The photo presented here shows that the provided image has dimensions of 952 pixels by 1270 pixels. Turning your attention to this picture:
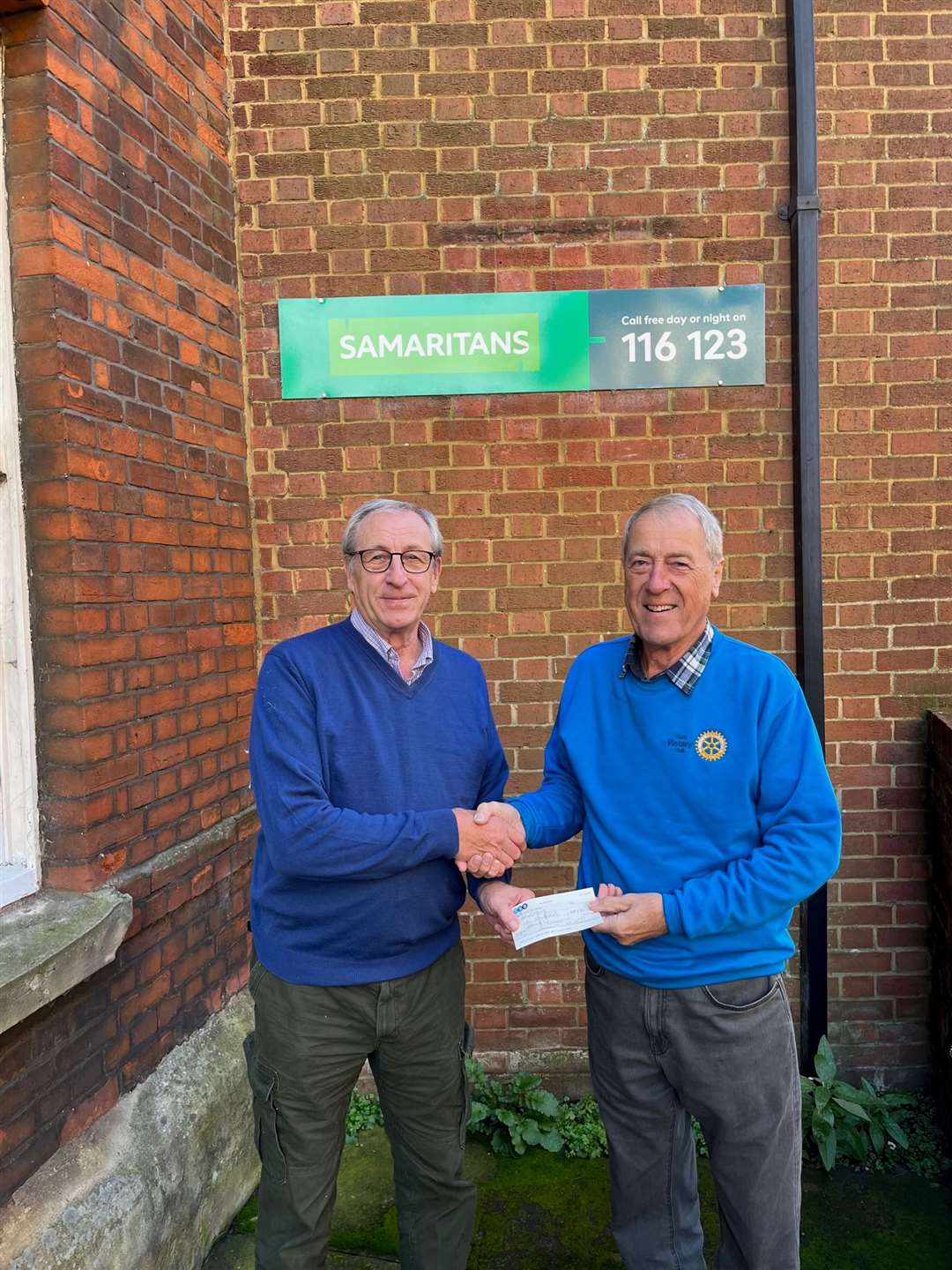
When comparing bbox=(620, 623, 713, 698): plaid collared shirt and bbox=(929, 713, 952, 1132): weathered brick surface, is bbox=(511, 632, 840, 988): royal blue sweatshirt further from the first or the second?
bbox=(929, 713, 952, 1132): weathered brick surface

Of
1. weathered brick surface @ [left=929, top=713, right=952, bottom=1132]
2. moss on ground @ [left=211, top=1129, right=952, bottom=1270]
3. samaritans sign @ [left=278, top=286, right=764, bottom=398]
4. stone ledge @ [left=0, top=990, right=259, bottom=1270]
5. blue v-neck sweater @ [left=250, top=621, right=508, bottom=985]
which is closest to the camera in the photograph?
blue v-neck sweater @ [left=250, top=621, right=508, bottom=985]

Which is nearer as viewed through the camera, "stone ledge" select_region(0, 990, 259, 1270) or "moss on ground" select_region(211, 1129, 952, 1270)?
"stone ledge" select_region(0, 990, 259, 1270)

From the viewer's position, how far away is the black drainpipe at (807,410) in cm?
306

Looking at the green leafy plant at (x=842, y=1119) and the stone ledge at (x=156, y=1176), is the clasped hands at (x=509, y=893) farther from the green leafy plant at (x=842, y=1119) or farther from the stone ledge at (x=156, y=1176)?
the green leafy plant at (x=842, y=1119)

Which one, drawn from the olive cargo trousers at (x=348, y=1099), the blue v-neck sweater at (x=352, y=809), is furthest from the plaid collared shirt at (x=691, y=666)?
the olive cargo trousers at (x=348, y=1099)

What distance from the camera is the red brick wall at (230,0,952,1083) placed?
123 inches

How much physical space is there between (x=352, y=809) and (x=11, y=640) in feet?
3.41

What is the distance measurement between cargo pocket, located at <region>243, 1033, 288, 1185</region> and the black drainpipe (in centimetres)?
214

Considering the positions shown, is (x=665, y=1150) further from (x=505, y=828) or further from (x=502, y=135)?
(x=502, y=135)

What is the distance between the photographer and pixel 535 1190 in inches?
114

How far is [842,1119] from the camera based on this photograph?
3.05m

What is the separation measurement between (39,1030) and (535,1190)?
1.83m

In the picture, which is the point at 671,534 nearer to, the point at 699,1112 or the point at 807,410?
the point at 699,1112

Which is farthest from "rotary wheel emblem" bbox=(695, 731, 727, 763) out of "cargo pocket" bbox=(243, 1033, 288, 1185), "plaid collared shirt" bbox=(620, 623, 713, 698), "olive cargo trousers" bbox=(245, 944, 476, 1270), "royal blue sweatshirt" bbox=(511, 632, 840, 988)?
"cargo pocket" bbox=(243, 1033, 288, 1185)
